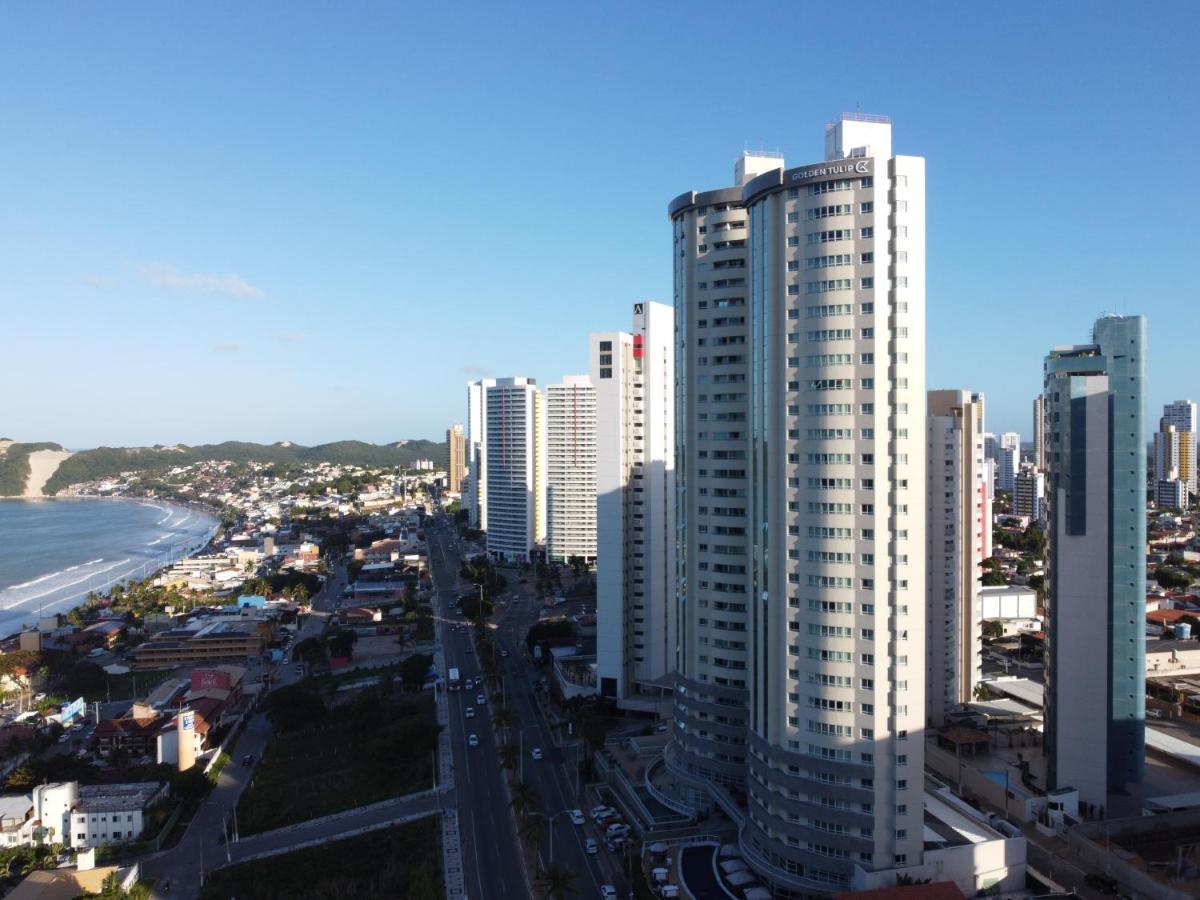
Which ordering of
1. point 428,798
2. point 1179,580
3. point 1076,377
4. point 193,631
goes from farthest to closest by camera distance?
1. point 1179,580
2. point 193,631
3. point 428,798
4. point 1076,377

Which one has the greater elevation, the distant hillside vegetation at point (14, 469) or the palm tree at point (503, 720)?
the distant hillside vegetation at point (14, 469)

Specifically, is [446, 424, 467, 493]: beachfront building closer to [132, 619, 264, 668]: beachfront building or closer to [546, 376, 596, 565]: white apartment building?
[546, 376, 596, 565]: white apartment building

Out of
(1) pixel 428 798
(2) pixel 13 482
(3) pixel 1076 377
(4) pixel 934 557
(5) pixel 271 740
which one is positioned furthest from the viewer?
(2) pixel 13 482


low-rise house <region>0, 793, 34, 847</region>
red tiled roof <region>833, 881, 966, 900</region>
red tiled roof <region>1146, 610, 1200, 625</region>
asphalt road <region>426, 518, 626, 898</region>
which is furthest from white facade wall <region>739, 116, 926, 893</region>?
red tiled roof <region>1146, 610, 1200, 625</region>

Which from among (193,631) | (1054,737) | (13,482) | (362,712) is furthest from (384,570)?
(13,482)

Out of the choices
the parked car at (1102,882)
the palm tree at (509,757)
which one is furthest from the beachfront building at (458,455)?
the parked car at (1102,882)

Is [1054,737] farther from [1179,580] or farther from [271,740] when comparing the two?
[1179,580]

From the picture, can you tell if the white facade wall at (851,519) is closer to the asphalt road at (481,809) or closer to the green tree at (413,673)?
the asphalt road at (481,809)
